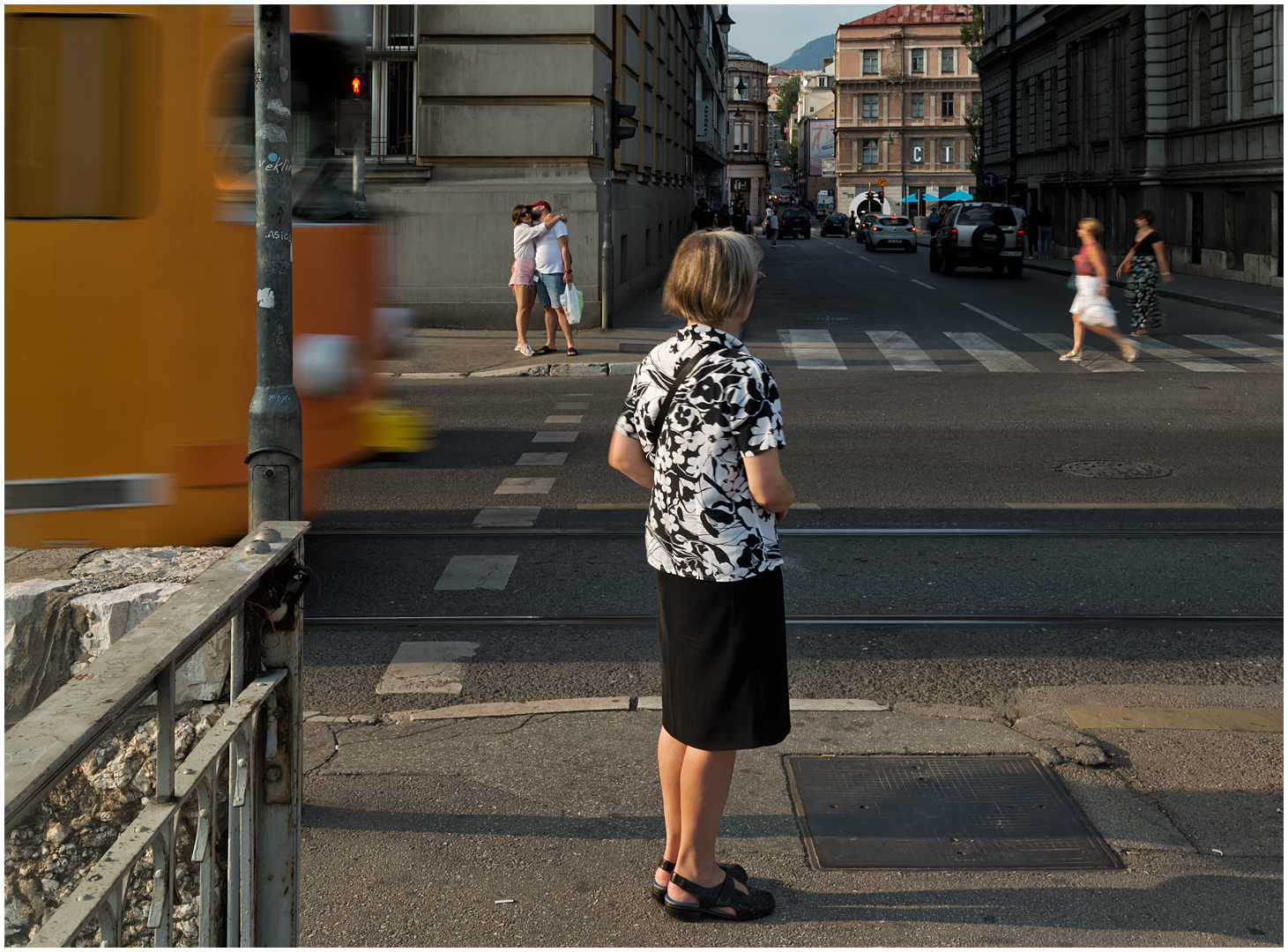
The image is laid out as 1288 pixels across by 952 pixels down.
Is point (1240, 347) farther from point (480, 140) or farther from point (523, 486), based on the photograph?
point (523, 486)

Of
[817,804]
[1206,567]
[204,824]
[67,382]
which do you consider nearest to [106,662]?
[204,824]

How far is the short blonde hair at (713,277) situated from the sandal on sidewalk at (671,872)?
1.45 metres

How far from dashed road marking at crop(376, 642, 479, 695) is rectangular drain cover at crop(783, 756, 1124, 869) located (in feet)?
5.06

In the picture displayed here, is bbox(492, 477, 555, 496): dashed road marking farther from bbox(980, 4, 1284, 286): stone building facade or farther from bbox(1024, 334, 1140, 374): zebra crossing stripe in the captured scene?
bbox(980, 4, 1284, 286): stone building facade

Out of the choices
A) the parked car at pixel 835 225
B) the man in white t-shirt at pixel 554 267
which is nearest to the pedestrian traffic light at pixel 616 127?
the man in white t-shirt at pixel 554 267

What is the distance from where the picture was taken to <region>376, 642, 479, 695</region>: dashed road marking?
5230 mm

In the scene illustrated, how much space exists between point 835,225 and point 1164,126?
47.8m

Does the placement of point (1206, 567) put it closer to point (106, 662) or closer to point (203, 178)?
point (203, 178)

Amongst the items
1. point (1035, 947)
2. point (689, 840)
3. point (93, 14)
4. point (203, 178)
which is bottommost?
point (1035, 947)

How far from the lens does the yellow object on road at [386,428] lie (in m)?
7.12

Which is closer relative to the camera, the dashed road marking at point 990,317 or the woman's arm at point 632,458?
the woman's arm at point 632,458

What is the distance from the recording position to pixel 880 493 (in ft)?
28.7

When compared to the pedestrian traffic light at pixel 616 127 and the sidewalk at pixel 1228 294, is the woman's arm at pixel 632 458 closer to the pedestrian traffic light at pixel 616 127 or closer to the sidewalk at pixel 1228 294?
the pedestrian traffic light at pixel 616 127

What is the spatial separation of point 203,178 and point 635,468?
362 cm
